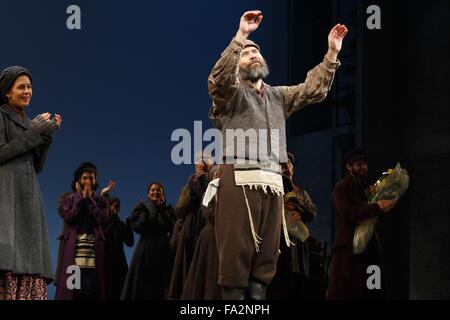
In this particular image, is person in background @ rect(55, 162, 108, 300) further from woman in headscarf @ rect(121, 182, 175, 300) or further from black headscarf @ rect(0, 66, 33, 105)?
black headscarf @ rect(0, 66, 33, 105)

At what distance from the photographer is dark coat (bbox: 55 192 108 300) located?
7.15 m

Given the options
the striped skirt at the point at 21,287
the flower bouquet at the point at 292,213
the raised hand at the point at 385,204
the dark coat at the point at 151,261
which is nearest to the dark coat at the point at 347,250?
the raised hand at the point at 385,204

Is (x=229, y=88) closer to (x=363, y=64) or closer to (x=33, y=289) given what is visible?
(x=33, y=289)

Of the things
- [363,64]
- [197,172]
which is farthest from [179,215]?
[363,64]

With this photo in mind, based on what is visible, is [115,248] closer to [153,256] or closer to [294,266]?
[153,256]

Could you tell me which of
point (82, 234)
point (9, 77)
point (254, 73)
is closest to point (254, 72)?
point (254, 73)

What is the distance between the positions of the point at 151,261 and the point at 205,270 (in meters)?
1.55

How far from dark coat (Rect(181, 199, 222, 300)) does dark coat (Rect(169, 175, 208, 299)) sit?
50cm

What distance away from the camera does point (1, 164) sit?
15.4 feet

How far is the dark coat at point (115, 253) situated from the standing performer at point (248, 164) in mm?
3198

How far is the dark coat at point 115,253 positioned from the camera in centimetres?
765

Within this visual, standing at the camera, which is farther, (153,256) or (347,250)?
(153,256)

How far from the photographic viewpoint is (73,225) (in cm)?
720
